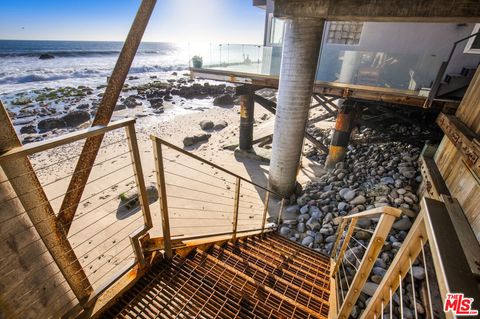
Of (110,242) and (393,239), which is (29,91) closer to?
(110,242)

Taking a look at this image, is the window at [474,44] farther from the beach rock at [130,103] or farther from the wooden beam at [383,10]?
the beach rock at [130,103]

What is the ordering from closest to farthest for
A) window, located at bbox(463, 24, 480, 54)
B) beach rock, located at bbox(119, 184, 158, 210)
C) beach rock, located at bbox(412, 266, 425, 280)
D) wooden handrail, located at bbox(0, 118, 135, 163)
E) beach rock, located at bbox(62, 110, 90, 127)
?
wooden handrail, located at bbox(0, 118, 135, 163)
beach rock, located at bbox(412, 266, 425, 280)
beach rock, located at bbox(119, 184, 158, 210)
window, located at bbox(463, 24, 480, 54)
beach rock, located at bbox(62, 110, 90, 127)

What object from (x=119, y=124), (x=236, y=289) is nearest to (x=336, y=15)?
(x=119, y=124)

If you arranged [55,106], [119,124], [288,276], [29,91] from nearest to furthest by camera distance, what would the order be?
→ [119,124] < [288,276] < [55,106] < [29,91]

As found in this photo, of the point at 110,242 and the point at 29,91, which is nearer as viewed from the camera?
the point at 110,242

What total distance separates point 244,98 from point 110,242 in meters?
6.22

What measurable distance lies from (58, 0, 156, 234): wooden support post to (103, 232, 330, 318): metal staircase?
1.01 metres

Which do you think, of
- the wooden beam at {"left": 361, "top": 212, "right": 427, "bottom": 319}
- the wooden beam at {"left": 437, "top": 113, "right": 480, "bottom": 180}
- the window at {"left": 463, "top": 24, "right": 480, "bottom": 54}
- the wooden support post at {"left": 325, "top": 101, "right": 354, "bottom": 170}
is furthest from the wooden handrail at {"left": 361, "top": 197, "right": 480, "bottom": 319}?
the window at {"left": 463, "top": 24, "right": 480, "bottom": 54}

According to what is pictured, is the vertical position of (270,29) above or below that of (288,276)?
above

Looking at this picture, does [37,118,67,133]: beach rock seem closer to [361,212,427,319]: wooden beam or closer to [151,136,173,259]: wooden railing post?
[151,136,173,259]: wooden railing post

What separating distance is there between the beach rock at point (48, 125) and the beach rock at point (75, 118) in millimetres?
392

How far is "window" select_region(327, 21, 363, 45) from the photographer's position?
926 centimetres

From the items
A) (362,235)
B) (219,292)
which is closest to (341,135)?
(362,235)

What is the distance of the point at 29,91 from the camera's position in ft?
74.5
